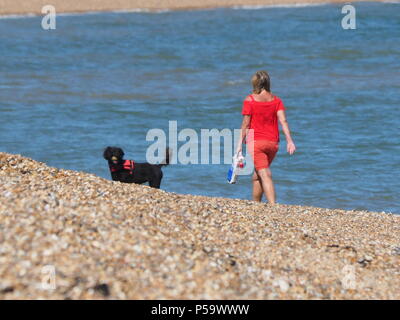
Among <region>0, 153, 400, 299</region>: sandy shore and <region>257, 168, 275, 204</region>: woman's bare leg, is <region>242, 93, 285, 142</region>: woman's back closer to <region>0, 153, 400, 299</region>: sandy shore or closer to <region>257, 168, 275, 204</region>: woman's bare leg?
<region>257, 168, 275, 204</region>: woman's bare leg

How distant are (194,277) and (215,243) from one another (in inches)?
40.4

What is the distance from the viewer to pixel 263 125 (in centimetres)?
884

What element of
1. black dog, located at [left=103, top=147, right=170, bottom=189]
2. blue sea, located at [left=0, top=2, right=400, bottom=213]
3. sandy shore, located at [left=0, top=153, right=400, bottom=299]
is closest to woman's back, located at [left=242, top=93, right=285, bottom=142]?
sandy shore, located at [left=0, top=153, right=400, bottom=299]

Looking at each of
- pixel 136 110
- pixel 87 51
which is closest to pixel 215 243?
pixel 136 110

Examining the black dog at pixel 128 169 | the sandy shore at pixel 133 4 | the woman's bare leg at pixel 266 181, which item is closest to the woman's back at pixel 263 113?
the woman's bare leg at pixel 266 181

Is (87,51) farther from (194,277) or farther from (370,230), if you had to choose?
(194,277)

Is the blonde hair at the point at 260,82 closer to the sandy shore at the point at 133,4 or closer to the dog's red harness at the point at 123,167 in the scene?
the dog's red harness at the point at 123,167

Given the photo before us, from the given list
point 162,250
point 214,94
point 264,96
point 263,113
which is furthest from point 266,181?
point 214,94

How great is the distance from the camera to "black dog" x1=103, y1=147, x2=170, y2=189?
32.6ft

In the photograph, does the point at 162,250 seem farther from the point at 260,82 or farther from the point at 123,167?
the point at 123,167

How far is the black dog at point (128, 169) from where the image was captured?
9930 millimetres

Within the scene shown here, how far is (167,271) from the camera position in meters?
5.05

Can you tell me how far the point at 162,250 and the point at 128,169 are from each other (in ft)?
15.9

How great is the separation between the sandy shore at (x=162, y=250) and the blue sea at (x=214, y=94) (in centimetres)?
474
